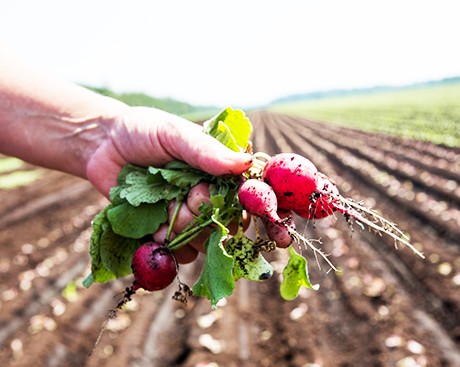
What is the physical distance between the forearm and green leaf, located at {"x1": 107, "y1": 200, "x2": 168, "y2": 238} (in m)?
0.66

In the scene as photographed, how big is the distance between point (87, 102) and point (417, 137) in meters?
16.2

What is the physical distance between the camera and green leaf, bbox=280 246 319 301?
1945 mm

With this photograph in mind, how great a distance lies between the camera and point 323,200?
1979 millimetres

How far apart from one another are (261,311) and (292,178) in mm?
3652

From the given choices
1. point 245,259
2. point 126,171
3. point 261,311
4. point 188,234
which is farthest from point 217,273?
point 261,311

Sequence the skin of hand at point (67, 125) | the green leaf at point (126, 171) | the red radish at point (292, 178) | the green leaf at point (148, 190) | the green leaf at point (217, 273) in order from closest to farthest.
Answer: the green leaf at point (217, 273) < the red radish at point (292, 178) < the green leaf at point (148, 190) < the green leaf at point (126, 171) < the skin of hand at point (67, 125)

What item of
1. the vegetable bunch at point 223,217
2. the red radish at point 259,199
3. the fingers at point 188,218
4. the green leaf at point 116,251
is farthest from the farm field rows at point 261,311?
the red radish at point 259,199

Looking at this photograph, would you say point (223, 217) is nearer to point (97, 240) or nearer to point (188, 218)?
point (188, 218)

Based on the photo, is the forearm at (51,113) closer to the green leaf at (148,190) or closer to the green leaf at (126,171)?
the green leaf at (126,171)

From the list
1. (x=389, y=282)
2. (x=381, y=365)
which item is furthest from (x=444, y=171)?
(x=381, y=365)

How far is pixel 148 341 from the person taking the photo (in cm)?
476

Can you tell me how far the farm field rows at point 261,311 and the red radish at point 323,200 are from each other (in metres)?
1.40

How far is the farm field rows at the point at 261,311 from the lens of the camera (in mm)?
4441

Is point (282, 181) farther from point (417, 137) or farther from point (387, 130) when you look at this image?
point (387, 130)
